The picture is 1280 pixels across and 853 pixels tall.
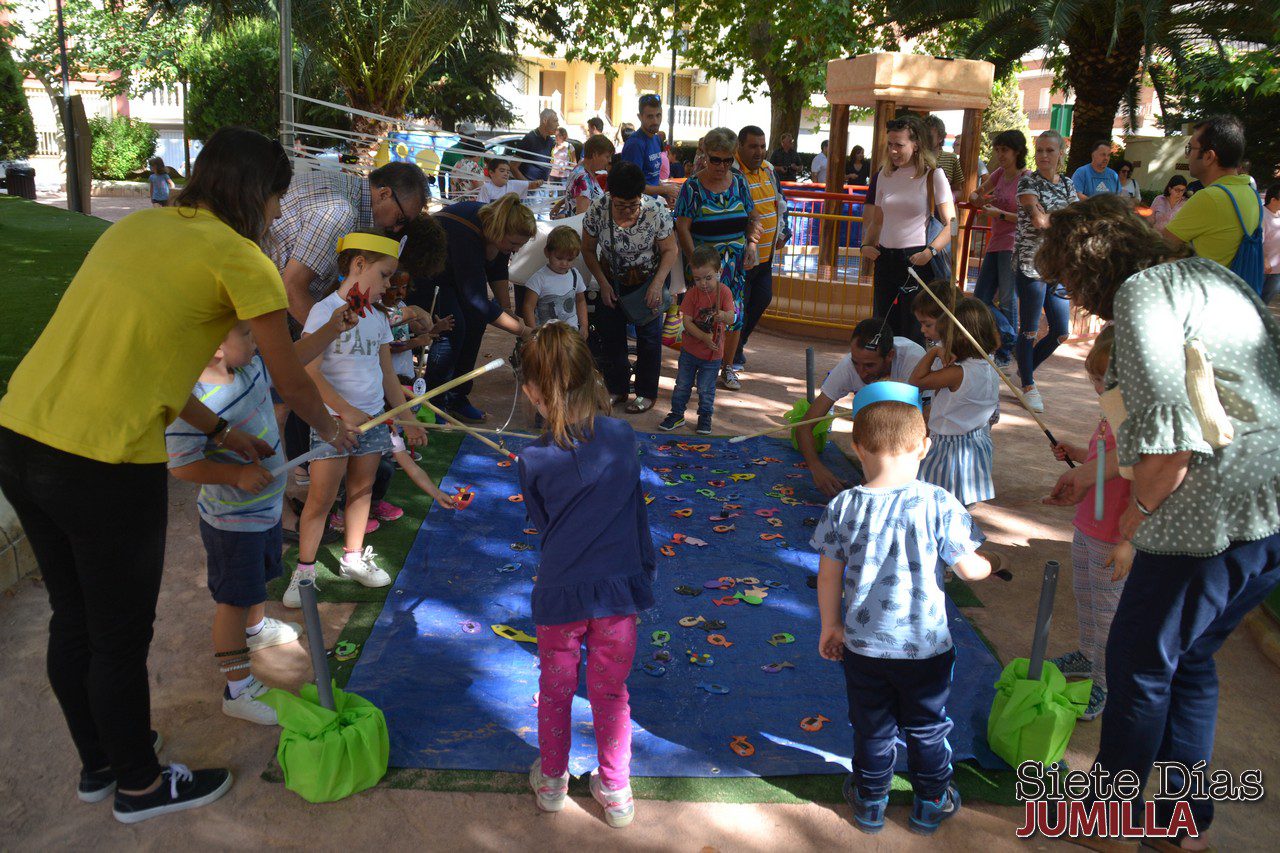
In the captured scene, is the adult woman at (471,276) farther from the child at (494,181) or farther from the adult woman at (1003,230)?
the adult woman at (1003,230)

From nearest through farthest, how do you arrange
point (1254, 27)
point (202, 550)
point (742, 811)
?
point (742, 811)
point (202, 550)
point (1254, 27)

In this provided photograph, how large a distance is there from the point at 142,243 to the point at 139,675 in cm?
120

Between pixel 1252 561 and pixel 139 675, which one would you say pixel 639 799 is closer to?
pixel 139 675

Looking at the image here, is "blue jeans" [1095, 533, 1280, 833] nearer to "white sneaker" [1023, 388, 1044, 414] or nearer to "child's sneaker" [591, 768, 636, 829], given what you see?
"child's sneaker" [591, 768, 636, 829]

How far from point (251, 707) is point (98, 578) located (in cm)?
90

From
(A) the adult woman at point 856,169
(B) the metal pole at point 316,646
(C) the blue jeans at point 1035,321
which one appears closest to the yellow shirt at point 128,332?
(B) the metal pole at point 316,646

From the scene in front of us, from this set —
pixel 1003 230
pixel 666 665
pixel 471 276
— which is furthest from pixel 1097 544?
pixel 1003 230

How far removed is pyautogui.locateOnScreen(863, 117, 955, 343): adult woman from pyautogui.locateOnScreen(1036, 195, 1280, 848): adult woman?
3.58 meters

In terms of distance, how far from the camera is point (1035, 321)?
7348 millimetres

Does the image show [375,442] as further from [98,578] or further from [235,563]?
[98,578]

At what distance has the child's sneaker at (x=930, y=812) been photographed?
9.70 feet

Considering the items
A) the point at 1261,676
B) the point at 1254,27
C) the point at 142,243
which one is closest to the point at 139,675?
the point at 142,243

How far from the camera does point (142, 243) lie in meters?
2.54

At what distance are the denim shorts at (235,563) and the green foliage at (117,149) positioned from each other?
2942cm
